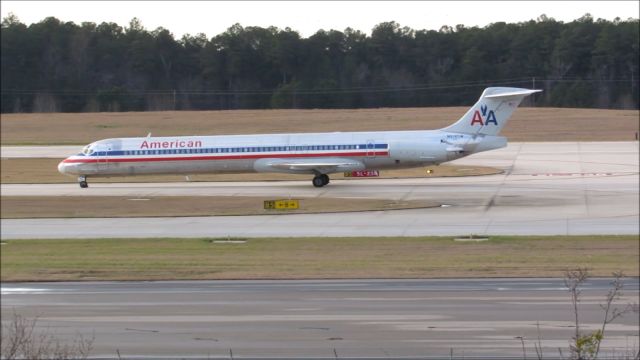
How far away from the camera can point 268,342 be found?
16922 mm

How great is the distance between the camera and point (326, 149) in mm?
49969

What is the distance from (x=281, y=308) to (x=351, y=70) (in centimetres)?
6859

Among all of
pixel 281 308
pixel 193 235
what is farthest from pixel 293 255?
pixel 281 308

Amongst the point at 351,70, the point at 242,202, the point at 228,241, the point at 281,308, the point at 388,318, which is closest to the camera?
the point at 388,318

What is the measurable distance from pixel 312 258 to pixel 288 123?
132ft

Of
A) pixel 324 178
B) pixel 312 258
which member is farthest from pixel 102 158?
pixel 312 258

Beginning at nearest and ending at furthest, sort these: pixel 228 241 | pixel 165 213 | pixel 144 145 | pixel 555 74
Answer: pixel 228 241 < pixel 165 213 < pixel 144 145 < pixel 555 74

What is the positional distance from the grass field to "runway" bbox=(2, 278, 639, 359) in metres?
1.39

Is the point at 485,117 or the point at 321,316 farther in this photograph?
the point at 485,117

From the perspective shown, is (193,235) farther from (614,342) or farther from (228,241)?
(614,342)

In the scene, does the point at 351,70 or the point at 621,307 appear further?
the point at 351,70

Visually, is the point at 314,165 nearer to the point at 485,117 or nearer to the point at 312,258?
the point at 485,117

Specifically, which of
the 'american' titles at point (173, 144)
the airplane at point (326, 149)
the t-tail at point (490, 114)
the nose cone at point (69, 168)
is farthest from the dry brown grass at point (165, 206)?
the t-tail at point (490, 114)

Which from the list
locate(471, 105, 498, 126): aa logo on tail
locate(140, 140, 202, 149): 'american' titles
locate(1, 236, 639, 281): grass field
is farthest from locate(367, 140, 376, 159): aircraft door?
locate(1, 236, 639, 281): grass field
